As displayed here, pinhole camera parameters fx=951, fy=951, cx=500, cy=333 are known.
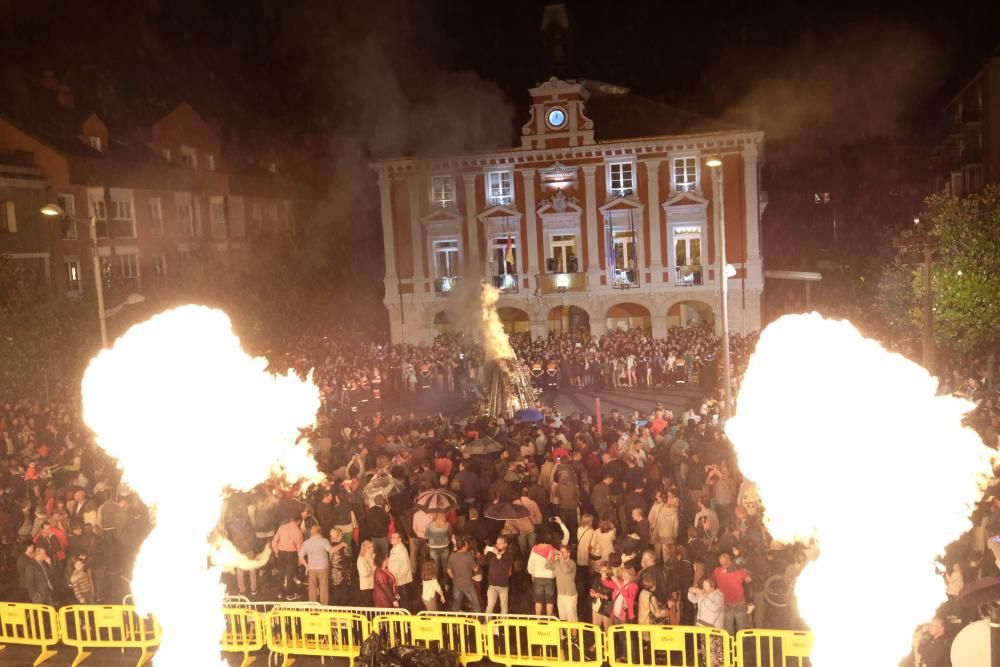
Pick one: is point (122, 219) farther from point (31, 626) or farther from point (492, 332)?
point (31, 626)

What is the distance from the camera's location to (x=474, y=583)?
11664 millimetres

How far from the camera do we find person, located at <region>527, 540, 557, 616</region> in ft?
37.3

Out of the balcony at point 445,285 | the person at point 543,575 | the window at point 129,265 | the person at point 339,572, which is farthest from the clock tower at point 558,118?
the person at point 543,575

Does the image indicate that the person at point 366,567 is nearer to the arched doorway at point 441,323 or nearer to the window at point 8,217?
the window at point 8,217

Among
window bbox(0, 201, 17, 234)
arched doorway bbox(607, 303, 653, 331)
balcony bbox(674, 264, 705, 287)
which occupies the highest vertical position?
window bbox(0, 201, 17, 234)

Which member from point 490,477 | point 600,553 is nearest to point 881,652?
point 600,553

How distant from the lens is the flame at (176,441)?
11117 mm

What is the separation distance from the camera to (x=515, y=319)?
4081 centimetres

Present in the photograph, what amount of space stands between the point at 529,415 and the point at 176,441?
10018 millimetres

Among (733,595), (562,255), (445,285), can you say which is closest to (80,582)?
(733,595)

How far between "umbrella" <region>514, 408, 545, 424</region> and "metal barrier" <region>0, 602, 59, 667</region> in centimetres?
1016

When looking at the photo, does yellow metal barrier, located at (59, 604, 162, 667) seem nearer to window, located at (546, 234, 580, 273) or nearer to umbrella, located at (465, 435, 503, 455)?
umbrella, located at (465, 435, 503, 455)

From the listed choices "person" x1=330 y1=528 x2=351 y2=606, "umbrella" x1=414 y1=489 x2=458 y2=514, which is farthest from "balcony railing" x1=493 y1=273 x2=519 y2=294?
"person" x1=330 y1=528 x2=351 y2=606

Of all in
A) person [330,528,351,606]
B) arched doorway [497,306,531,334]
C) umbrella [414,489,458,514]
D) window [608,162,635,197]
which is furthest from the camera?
arched doorway [497,306,531,334]
